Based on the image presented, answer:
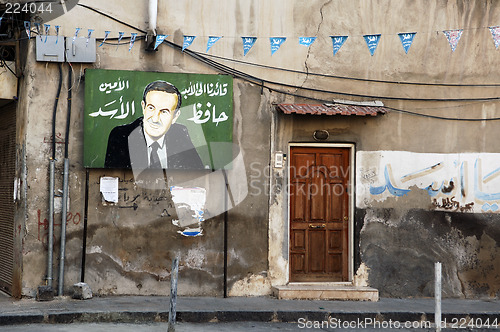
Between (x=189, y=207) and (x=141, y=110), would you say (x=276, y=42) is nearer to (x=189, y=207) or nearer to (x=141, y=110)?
(x=141, y=110)

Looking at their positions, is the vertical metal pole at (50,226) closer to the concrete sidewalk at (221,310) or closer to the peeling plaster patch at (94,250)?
the concrete sidewalk at (221,310)

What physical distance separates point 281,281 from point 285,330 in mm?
2016

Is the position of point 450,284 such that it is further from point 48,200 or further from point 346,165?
point 48,200

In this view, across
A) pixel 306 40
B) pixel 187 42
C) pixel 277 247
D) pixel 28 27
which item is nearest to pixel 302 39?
pixel 306 40

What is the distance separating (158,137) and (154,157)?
32 cm

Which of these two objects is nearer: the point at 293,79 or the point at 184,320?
the point at 184,320

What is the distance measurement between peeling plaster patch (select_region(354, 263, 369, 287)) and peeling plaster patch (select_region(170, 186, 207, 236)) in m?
2.73

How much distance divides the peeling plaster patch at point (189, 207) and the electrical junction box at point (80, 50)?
2.41m

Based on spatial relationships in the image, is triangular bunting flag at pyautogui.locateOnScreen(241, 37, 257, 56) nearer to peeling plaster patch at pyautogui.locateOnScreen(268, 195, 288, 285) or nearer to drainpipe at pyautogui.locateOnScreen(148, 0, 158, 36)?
drainpipe at pyautogui.locateOnScreen(148, 0, 158, 36)

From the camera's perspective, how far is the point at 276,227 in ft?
35.7

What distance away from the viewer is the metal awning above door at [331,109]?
34.5 feet

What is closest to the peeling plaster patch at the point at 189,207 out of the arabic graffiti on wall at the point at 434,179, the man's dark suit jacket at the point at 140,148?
the man's dark suit jacket at the point at 140,148

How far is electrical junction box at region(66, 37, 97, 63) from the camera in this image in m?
10.1

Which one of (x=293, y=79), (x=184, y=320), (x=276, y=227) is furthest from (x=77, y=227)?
(x=293, y=79)
